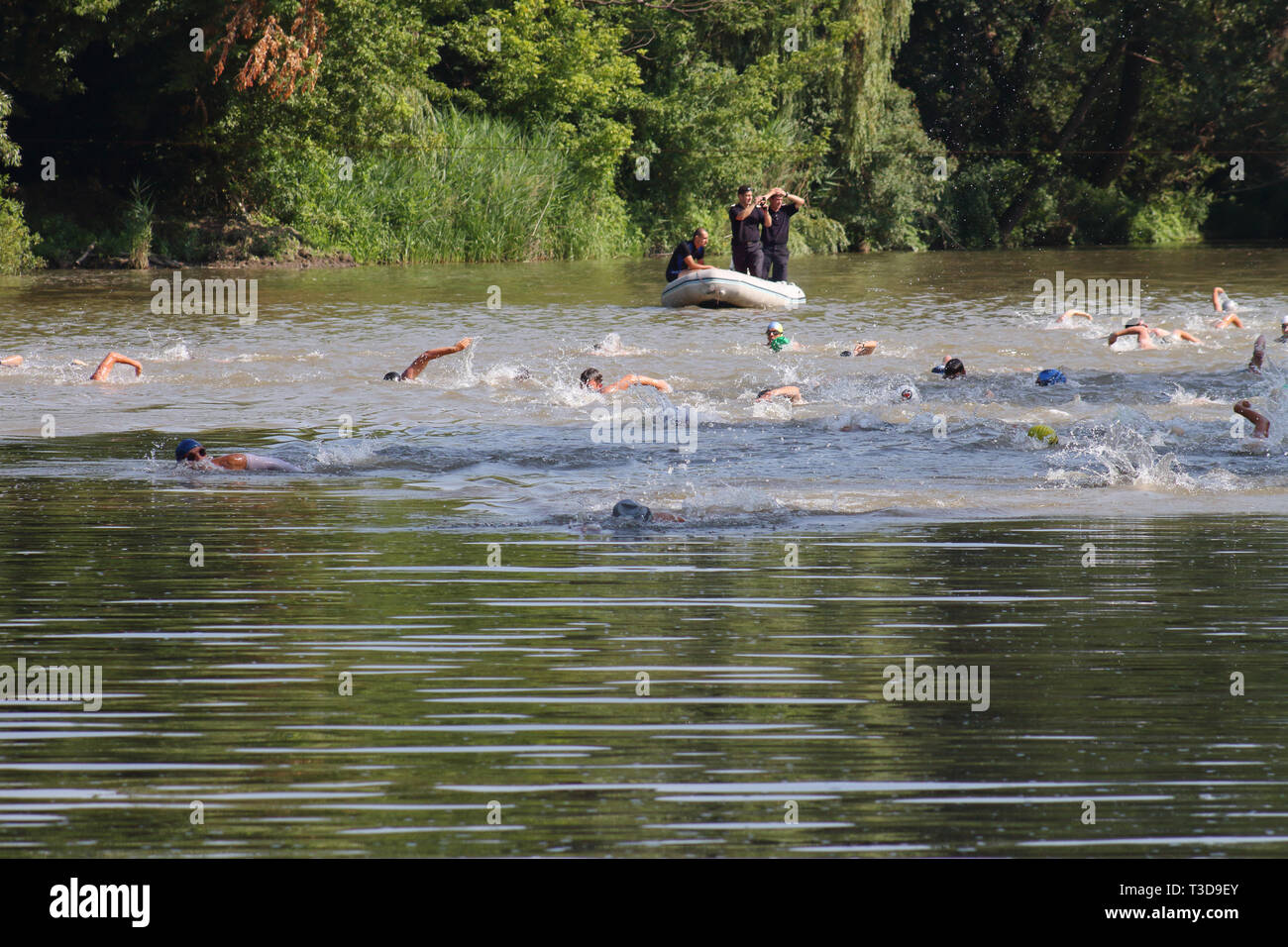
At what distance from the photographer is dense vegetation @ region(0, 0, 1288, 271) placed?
104ft

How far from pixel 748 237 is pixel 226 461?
15416 mm

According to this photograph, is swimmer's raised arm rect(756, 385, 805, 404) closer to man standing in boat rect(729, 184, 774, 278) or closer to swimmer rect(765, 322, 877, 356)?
swimmer rect(765, 322, 877, 356)

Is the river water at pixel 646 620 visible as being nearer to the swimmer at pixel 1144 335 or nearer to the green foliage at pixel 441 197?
the swimmer at pixel 1144 335

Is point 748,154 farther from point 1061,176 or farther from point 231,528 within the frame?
point 231,528

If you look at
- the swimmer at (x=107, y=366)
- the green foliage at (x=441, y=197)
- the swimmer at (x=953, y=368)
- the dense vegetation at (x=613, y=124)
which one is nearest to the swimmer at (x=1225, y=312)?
the swimmer at (x=953, y=368)

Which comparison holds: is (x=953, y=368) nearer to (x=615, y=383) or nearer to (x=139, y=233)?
(x=615, y=383)

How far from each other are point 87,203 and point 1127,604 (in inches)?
1240

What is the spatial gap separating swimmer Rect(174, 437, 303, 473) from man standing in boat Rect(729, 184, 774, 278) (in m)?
14.7

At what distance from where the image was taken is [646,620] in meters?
6.53

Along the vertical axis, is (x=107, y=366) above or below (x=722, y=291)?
below

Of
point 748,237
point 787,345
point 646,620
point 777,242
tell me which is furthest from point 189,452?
point 777,242

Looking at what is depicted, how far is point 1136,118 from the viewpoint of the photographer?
46.8 m

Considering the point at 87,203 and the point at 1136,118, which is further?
the point at 1136,118
